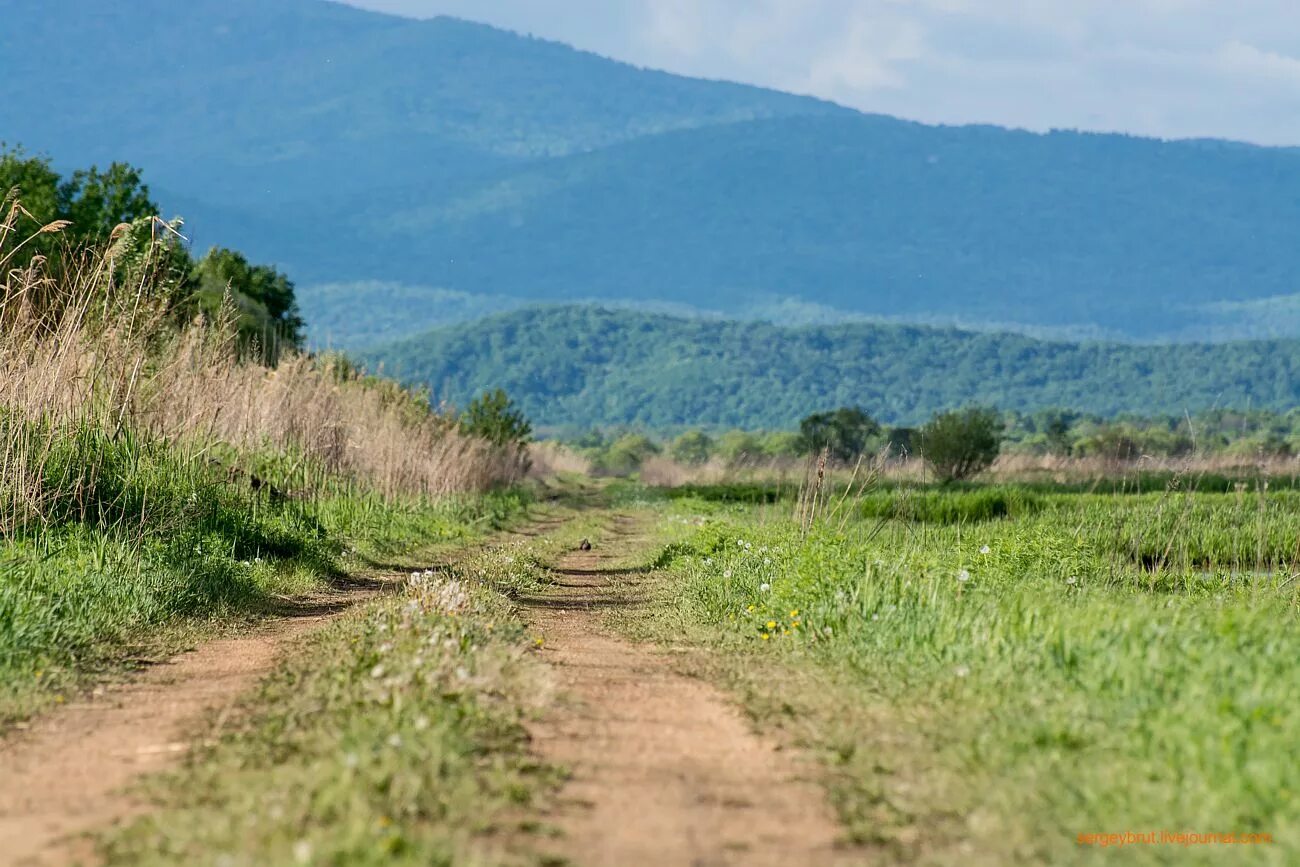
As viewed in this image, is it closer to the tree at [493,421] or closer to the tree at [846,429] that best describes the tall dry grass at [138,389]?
the tree at [493,421]

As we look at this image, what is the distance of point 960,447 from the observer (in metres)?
47.4

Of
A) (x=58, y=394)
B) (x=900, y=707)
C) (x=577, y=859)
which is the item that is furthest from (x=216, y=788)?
(x=58, y=394)

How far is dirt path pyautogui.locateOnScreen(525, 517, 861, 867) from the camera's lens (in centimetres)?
513

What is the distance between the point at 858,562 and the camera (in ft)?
35.5

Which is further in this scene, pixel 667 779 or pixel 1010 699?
pixel 1010 699

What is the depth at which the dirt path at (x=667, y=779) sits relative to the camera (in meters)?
5.13

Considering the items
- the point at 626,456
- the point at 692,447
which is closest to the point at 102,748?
the point at 626,456

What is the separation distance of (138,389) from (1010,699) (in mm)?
9419

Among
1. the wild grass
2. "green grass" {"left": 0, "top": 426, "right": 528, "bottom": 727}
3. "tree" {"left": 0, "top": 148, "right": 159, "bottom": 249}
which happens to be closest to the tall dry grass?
the wild grass

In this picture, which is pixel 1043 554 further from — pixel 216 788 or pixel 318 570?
pixel 216 788

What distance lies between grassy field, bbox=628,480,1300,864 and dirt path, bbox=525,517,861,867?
20 cm

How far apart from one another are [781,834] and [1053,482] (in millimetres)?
35376

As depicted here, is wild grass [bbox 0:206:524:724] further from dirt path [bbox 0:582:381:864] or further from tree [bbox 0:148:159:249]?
tree [bbox 0:148:159:249]

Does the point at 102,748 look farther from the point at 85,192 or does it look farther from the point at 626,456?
the point at 626,456
